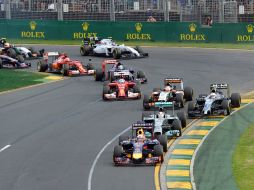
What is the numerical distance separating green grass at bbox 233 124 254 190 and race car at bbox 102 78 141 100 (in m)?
9.55

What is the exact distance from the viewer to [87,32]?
72.2 metres

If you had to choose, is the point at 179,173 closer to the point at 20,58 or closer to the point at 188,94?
the point at 188,94

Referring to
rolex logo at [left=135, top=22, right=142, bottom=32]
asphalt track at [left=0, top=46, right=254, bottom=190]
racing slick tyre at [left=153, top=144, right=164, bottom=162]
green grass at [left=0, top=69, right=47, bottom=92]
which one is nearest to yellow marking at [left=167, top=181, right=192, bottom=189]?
asphalt track at [left=0, top=46, right=254, bottom=190]

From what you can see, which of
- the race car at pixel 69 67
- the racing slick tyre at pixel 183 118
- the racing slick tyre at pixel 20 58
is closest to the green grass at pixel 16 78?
the race car at pixel 69 67

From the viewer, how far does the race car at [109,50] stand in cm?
5738

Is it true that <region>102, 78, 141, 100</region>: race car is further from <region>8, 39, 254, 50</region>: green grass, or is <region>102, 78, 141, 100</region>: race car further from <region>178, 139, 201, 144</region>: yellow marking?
<region>8, 39, 254, 50</region>: green grass

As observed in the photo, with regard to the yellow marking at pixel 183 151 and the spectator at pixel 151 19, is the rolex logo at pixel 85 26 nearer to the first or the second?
the spectator at pixel 151 19

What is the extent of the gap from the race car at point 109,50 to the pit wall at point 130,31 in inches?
354

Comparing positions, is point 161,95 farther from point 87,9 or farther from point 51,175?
point 87,9

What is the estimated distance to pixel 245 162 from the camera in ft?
84.5

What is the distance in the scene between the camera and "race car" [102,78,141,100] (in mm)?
39344

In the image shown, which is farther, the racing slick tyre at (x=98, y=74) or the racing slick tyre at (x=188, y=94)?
the racing slick tyre at (x=98, y=74)

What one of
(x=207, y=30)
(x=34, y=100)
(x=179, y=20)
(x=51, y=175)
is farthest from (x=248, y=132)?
(x=179, y=20)

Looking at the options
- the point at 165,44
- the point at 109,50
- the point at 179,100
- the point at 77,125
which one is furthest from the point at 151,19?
the point at 77,125
